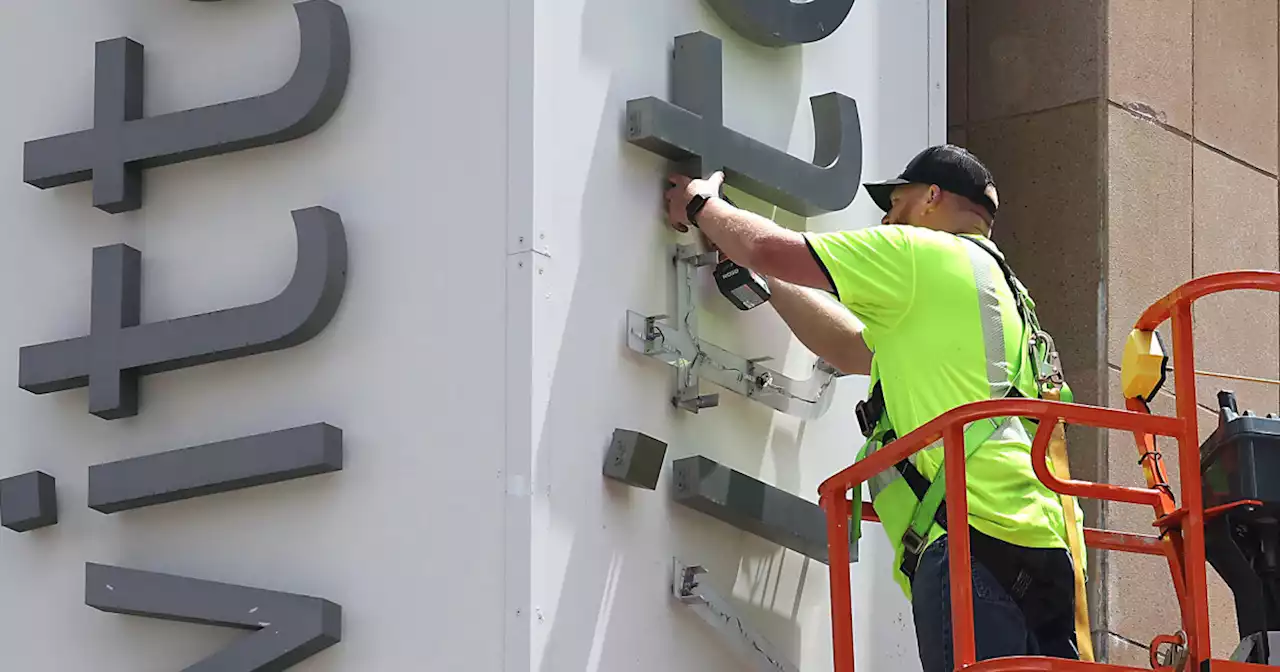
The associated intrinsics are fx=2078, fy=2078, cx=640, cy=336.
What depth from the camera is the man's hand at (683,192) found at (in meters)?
6.86

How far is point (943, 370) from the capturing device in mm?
6398

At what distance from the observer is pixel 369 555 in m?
6.51

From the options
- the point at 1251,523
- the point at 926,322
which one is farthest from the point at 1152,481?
the point at 926,322

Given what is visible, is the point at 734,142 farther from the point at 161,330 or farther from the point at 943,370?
the point at 161,330

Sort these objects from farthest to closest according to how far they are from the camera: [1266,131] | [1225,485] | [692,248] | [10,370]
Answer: [1266,131] < [10,370] < [692,248] < [1225,485]

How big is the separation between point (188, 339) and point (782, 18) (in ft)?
7.86

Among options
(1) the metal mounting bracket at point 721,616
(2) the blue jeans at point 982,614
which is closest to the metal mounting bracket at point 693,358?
(1) the metal mounting bracket at point 721,616

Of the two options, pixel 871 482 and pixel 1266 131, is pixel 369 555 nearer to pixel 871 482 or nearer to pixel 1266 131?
pixel 871 482

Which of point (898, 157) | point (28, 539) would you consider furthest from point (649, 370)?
point (28, 539)

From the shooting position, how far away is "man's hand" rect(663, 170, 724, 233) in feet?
22.5

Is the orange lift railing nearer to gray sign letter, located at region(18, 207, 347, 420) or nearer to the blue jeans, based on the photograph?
the blue jeans

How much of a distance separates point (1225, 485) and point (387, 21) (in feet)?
10.2

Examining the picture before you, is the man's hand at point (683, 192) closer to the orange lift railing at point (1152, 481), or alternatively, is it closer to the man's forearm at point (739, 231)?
the man's forearm at point (739, 231)

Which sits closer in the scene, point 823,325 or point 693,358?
point 693,358
